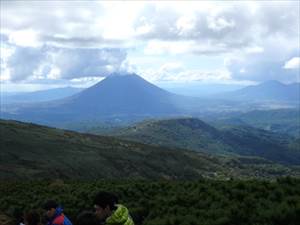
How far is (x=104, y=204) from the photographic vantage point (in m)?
11.0

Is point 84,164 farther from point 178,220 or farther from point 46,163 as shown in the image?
point 178,220

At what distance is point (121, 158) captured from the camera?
384ft

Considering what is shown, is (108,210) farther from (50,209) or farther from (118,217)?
(50,209)

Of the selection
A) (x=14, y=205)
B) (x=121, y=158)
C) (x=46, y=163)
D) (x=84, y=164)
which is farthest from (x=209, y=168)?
(x=14, y=205)

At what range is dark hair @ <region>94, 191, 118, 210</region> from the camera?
10.8 metres

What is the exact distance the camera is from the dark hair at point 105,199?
1082 cm

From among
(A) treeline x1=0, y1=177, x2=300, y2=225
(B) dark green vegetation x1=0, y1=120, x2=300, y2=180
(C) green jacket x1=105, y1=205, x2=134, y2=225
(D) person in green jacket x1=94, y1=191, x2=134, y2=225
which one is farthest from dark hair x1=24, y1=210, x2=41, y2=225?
(B) dark green vegetation x1=0, y1=120, x2=300, y2=180

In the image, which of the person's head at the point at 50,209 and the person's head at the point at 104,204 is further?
the person's head at the point at 50,209

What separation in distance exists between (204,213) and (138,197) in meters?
8.53

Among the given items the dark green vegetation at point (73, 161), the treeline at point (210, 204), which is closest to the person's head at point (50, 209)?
the treeline at point (210, 204)

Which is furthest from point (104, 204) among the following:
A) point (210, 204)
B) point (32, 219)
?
point (210, 204)

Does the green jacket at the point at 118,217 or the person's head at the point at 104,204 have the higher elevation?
the person's head at the point at 104,204

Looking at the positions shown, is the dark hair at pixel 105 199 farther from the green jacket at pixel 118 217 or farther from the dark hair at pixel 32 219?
the dark hair at pixel 32 219

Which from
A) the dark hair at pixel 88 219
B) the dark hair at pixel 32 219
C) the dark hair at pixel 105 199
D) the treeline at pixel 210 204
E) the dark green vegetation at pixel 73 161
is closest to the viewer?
the dark hair at pixel 88 219
